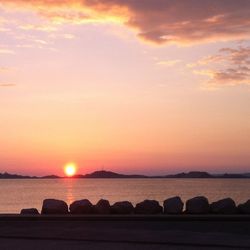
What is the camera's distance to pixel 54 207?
22.4 metres

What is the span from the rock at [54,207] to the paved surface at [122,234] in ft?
8.85

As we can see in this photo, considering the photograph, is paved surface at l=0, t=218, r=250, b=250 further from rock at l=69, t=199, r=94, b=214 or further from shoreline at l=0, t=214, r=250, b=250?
rock at l=69, t=199, r=94, b=214

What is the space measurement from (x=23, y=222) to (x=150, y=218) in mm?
3855

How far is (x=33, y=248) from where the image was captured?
13.6 metres

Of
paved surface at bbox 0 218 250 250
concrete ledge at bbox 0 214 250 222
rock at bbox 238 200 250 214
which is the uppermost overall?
rock at bbox 238 200 250 214

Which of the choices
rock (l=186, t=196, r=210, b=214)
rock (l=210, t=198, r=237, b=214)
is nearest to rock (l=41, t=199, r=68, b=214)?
rock (l=186, t=196, r=210, b=214)

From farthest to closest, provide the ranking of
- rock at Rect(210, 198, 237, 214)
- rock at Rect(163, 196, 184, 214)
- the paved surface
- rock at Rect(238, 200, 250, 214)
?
1. rock at Rect(163, 196, 184, 214)
2. rock at Rect(210, 198, 237, 214)
3. rock at Rect(238, 200, 250, 214)
4. the paved surface

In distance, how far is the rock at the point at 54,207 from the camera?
22.2m

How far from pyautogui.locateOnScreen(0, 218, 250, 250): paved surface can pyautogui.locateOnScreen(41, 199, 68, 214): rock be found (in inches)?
106

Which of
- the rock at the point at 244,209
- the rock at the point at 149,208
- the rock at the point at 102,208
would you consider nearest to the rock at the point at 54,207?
the rock at the point at 102,208

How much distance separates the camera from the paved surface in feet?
45.1

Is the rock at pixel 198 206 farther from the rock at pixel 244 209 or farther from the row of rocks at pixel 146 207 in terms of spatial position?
the rock at pixel 244 209

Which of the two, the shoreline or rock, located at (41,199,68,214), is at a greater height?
rock, located at (41,199,68,214)

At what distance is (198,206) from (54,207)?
509 centimetres
